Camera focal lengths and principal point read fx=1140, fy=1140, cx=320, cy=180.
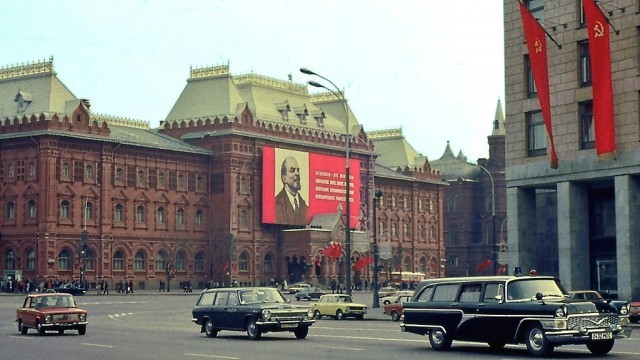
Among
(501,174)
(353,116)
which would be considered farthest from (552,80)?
(501,174)

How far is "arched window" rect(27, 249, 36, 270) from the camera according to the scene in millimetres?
106125

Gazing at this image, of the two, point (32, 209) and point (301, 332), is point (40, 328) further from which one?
point (32, 209)

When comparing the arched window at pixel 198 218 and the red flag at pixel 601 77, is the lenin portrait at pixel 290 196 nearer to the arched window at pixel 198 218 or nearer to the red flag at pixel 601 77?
the arched window at pixel 198 218

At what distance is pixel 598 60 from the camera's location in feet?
174

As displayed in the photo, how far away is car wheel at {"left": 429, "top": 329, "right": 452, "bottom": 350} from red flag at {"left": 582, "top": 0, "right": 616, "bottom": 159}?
27060 mm

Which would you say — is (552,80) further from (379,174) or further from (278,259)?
(379,174)

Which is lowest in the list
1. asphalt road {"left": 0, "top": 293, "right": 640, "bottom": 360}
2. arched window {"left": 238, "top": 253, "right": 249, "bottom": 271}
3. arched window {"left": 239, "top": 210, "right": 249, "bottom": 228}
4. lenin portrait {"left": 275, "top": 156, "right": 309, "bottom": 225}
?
asphalt road {"left": 0, "top": 293, "right": 640, "bottom": 360}

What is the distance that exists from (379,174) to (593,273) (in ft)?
303

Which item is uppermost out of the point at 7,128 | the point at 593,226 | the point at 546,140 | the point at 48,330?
the point at 7,128

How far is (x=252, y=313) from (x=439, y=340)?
24.6 ft

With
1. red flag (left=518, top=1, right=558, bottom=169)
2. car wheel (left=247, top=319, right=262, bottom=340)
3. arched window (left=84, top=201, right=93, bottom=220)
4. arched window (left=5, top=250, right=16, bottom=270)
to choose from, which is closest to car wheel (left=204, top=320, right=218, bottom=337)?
car wheel (left=247, top=319, right=262, bottom=340)

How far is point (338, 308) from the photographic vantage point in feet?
179

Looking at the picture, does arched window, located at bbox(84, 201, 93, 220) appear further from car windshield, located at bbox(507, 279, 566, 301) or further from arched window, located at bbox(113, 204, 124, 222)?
car windshield, located at bbox(507, 279, 566, 301)

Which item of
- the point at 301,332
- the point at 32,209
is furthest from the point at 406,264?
the point at 301,332
